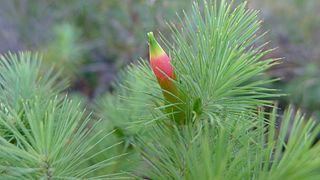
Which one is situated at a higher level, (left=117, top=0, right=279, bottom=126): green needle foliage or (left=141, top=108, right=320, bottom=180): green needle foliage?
(left=117, top=0, right=279, bottom=126): green needle foliage

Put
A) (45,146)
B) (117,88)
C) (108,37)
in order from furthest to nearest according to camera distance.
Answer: (108,37)
(117,88)
(45,146)

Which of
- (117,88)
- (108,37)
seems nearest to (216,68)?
(117,88)

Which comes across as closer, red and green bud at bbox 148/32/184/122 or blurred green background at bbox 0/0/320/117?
red and green bud at bbox 148/32/184/122

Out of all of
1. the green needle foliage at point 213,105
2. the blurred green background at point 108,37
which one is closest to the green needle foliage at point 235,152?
the green needle foliage at point 213,105

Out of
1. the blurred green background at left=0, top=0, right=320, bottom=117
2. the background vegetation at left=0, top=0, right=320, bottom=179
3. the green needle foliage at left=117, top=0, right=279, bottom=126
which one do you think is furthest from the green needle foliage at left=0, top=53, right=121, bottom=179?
the blurred green background at left=0, top=0, right=320, bottom=117

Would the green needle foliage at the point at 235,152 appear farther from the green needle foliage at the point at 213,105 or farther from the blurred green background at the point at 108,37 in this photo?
the blurred green background at the point at 108,37

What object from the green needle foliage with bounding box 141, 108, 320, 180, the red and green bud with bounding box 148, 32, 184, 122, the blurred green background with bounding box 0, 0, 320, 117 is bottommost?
the green needle foliage with bounding box 141, 108, 320, 180

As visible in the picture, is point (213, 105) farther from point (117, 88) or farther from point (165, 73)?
point (117, 88)

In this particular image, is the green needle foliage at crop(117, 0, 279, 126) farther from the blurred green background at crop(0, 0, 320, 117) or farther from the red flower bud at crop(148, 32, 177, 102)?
the blurred green background at crop(0, 0, 320, 117)

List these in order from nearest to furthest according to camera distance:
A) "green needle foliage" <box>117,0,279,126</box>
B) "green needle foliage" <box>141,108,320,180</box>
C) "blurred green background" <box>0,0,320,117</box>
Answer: "green needle foliage" <box>141,108,320,180</box> → "green needle foliage" <box>117,0,279,126</box> → "blurred green background" <box>0,0,320,117</box>

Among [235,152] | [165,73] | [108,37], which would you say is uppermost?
[108,37]
